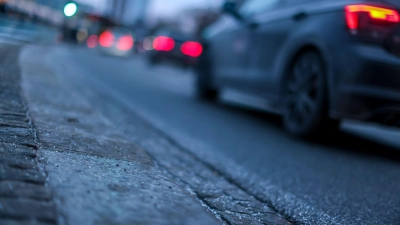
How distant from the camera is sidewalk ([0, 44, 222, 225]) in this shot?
204 centimetres

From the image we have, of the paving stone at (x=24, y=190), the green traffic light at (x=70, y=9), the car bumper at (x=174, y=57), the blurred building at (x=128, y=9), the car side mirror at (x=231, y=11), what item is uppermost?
the blurred building at (x=128, y=9)

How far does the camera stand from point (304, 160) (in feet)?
15.0

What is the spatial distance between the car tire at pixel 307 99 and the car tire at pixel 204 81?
290 cm

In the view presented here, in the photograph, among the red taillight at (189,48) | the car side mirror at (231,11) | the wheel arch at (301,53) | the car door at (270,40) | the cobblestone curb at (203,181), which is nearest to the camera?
the cobblestone curb at (203,181)

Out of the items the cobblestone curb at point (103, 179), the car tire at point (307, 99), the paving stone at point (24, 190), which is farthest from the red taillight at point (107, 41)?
the paving stone at point (24, 190)

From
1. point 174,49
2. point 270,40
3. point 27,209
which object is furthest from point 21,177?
point 174,49


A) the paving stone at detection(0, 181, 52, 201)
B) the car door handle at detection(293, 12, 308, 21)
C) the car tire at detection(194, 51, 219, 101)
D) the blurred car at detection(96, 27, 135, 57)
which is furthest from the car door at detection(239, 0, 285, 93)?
the blurred car at detection(96, 27, 135, 57)

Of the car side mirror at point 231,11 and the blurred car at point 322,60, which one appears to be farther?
the car side mirror at point 231,11

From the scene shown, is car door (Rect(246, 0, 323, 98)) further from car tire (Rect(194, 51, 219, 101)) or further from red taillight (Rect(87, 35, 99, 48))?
red taillight (Rect(87, 35, 99, 48))

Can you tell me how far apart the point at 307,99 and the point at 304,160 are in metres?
0.96

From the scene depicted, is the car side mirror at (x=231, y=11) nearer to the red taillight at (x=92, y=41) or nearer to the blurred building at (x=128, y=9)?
the red taillight at (x=92, y=41)

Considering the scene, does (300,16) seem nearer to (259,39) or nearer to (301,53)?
(301,53)

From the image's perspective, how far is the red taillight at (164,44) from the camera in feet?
65.4

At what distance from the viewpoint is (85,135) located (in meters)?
3.64
